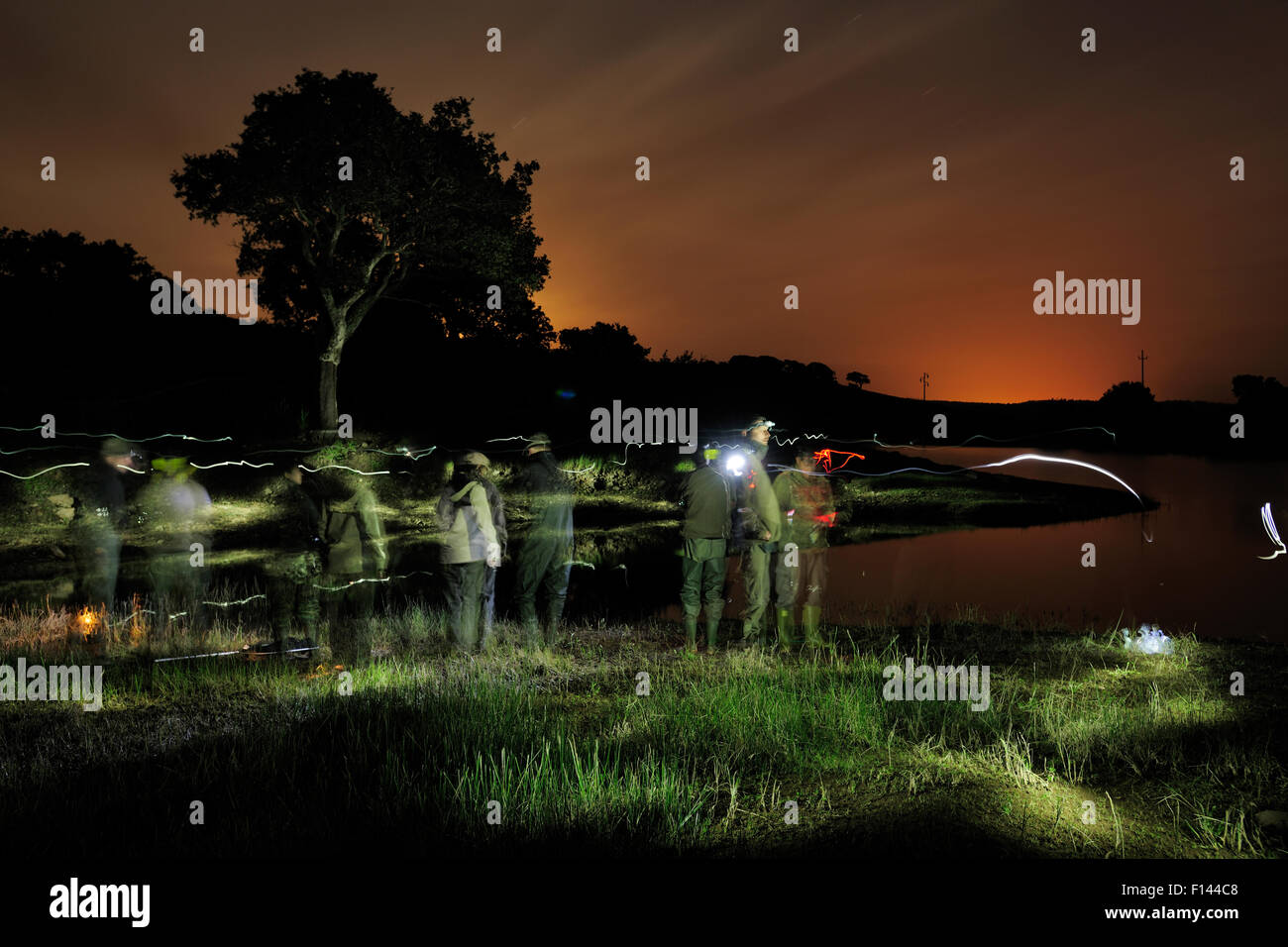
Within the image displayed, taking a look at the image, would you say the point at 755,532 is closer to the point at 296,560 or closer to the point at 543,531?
the point at 543,531

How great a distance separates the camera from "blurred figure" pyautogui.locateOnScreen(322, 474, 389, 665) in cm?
816

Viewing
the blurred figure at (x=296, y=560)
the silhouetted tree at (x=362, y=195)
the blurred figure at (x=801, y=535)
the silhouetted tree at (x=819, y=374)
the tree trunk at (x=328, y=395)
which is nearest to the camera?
the blurred figure at (x=296, y=560)

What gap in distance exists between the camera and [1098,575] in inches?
695

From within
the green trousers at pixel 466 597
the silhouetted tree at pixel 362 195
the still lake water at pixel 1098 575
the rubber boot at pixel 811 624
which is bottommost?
the still lake water at pixel 1098 575

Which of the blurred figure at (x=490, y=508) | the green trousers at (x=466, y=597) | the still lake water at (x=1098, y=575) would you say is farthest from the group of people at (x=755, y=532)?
the still lake water at (x=1098, y=575)

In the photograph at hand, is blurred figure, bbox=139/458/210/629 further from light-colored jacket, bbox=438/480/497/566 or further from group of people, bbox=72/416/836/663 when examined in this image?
light-colored jacket, bbox=438/480/497/566

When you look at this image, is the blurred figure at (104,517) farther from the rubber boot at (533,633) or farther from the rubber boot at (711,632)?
the rubber boot at (711,632)

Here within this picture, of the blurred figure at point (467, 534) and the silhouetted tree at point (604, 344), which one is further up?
the silhouetted tree at point (604, 344)

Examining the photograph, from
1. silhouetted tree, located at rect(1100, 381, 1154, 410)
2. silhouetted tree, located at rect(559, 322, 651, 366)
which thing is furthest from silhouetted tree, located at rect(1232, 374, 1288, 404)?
silhouetted tree, located at rect(559, 322, 651, 366)

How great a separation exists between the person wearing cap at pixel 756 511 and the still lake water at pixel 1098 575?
147 inches

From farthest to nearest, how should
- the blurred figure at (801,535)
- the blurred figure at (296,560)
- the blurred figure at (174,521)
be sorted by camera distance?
the blurred figure at (801,535) < the blurred figure at (174,521) < the blurred figure at (296,560)

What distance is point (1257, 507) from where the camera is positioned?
3369 centimetres

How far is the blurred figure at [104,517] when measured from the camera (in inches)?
327

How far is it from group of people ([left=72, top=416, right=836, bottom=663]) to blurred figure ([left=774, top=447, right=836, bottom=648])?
2 centimetres
